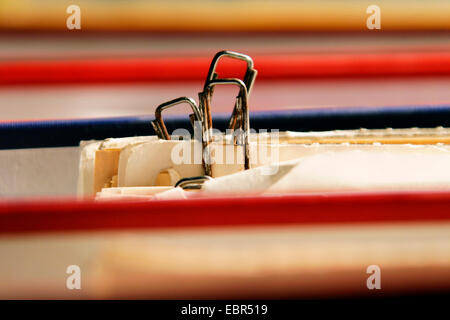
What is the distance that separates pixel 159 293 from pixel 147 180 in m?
0.21

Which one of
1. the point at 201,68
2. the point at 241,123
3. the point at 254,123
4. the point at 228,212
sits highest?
the point at 201,68

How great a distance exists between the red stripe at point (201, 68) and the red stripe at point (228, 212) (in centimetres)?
60

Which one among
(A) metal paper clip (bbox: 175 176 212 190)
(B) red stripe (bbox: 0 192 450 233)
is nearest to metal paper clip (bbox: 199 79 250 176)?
(A) metal paper clip (bbox: 175 176 212 190)

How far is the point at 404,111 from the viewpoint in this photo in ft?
2.81

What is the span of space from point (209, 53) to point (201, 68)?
3.5 inches

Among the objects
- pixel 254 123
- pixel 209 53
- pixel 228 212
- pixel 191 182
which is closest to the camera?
pixel 228 212

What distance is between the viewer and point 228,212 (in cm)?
33

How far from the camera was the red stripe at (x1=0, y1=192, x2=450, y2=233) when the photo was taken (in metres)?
0.33

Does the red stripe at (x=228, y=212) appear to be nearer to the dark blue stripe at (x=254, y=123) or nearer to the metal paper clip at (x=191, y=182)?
the metal paper clip at (x=191, y=182)

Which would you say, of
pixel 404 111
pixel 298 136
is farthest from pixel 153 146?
pixel 404 111

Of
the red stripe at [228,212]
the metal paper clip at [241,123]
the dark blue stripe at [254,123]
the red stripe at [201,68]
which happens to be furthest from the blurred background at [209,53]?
the red stripe at [228,212]

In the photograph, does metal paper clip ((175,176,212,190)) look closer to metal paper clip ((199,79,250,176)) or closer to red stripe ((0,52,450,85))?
metal paper clip ((199,79,250,176))

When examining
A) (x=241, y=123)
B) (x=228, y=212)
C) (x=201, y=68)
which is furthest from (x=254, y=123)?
(x=228, y=212)

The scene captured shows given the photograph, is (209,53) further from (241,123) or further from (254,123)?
(241,123)
